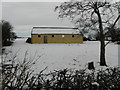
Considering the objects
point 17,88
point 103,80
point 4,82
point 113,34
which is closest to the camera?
point 4,82

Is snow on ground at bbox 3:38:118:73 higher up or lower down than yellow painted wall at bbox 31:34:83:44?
lower down

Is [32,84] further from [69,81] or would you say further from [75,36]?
[75,36]

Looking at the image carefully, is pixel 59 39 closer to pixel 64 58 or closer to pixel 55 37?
pixel 55 37

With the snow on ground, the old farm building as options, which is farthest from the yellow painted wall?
the snow on ground

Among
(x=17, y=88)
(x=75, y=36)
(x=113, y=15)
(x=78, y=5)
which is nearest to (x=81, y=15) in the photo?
(x=78, y=5)

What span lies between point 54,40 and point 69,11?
24.4 m

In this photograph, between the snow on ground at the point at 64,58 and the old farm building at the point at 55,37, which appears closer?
the snow on ground at the point at 64,58

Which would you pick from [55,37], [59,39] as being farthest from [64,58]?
[55,37]

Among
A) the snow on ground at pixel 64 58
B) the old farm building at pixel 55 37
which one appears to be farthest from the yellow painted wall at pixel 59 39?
the snow on ground at pixel 64 58

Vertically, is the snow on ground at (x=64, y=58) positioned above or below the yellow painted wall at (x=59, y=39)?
below

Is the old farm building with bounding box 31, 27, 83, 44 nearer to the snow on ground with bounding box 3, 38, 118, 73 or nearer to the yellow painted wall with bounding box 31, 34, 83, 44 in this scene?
the yellow painted wall with bounding box 31, 34, 83, 44

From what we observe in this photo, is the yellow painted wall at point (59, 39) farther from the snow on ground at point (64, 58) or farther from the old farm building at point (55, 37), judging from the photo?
the snow on ground at point (64, 58)

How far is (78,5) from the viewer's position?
1656cm

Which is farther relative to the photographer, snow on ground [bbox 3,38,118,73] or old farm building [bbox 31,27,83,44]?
old farm building [bbox 31,27,83,44]
